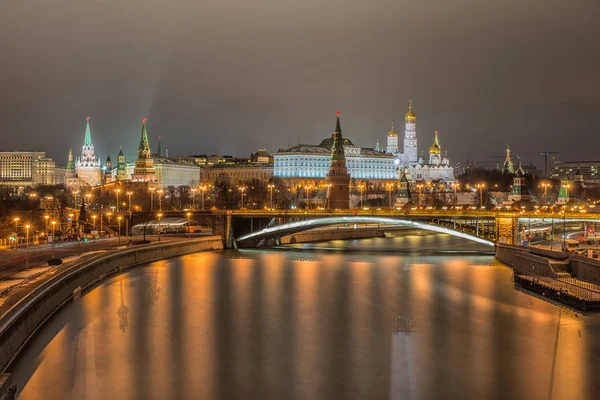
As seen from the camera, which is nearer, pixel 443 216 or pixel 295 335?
pixel 295 335

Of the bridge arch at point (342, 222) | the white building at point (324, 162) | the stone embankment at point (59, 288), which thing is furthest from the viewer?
the white building at point (324, 162)

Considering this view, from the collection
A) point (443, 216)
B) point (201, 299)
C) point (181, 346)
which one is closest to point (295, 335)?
point (181, 346)

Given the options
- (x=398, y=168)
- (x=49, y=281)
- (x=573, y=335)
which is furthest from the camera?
(x=398, y=168)

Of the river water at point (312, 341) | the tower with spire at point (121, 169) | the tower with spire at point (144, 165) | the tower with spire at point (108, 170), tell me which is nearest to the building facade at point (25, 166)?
the tower with spire at point (108, 170)

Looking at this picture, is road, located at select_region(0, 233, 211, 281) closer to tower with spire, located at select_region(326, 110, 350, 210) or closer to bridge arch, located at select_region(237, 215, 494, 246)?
bridge arch, located at select_region(237, 215, 494, 246)

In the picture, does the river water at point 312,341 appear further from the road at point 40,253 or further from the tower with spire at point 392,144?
the tower with spire at point 392,144

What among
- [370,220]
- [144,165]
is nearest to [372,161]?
[144,165]

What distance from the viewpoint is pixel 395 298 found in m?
27.3

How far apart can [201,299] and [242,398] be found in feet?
38.5

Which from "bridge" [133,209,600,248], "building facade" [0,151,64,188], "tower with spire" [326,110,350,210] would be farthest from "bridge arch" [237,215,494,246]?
"building facade" [0,151,64,188]

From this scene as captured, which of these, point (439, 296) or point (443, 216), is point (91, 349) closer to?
point (439, 296)

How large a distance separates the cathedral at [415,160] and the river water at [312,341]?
95568 millimetres

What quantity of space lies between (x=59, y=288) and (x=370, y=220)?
23.0 m

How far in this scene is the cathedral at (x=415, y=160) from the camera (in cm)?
12800
